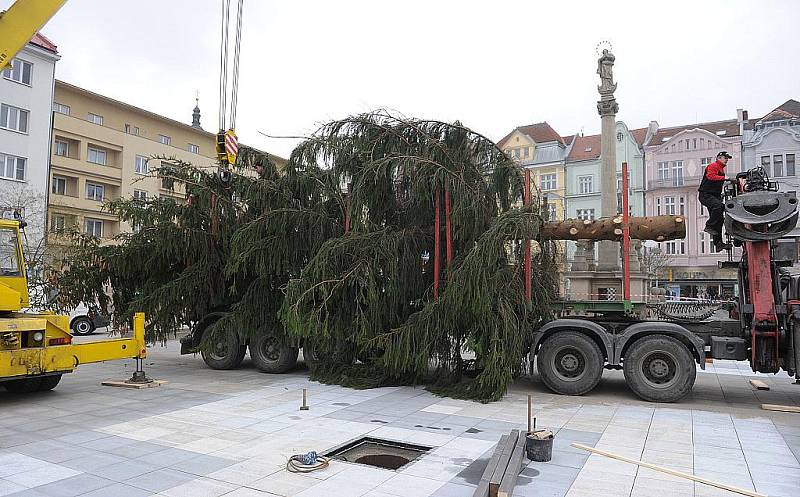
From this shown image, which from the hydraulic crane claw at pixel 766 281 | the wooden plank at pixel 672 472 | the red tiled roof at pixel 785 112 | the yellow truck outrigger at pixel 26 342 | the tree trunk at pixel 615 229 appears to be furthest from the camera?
the red tiled roof at pixel 785 112

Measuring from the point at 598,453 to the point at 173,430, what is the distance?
564 cm

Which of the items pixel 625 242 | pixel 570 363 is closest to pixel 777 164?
pixel 625 242

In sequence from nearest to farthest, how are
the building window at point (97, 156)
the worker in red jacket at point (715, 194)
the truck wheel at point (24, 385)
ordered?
the worker in red jacket at point (715, 194)
the truck wheel at point (24, 385)
the building window at point (97, 156)

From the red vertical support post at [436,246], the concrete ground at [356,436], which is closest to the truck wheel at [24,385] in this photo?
the concrete ground at [356,436]

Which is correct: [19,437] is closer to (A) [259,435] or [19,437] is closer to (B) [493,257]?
(A) [259,435]

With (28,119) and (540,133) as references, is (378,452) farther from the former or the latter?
(540,133)

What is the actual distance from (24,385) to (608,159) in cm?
2198

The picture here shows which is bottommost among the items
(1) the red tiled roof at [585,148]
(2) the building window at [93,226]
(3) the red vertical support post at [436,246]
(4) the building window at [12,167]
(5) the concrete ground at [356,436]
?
(5) the concrete ground at [356,436]

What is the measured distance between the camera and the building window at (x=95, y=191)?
40656mm

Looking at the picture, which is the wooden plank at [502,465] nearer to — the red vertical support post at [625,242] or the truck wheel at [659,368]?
→ the truck wheel at [659,368]

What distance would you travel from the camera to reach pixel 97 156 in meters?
41.5

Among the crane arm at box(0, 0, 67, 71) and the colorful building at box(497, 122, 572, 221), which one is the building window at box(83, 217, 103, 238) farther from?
the colorful building at box(497, 122, 572, 221)

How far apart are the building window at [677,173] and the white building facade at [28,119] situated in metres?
47.4

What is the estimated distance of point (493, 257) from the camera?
1005 centimetres
